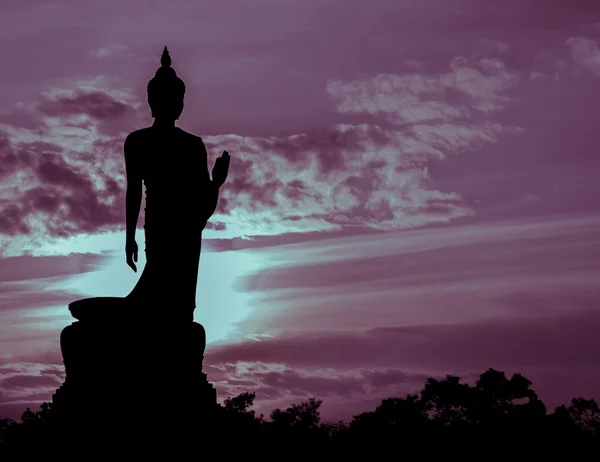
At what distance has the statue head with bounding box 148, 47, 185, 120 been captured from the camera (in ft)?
52.7

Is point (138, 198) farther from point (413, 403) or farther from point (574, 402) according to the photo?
point (574, 402)

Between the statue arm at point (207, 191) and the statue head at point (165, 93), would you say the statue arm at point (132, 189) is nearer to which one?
the statue head at point (165, 93)

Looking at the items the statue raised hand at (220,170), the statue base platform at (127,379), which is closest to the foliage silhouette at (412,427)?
the statue base platform at (127,379)

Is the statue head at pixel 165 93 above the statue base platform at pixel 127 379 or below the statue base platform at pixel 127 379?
above

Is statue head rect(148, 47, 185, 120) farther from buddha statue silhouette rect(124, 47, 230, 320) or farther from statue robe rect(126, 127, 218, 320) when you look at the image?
statue robe rect(126, 127, 218, 320)

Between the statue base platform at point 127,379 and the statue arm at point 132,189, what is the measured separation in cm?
112

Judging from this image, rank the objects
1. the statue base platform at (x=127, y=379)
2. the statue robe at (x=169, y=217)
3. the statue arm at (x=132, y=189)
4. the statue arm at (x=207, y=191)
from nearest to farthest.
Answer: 1. the statue base platform at (x=127, y=379)
2. the statue robe at (x=169, y=217)
3. the statue arm at (x=132, y=189)
4. the statue arm at (x=207, y=191)

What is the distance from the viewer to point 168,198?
15898 millimetres

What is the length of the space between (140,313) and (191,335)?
0.78 m

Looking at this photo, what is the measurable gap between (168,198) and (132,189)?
1.84ft

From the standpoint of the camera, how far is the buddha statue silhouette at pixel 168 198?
51.8 ft

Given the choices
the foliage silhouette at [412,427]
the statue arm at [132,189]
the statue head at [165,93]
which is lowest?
the foliage silhouette at [412,427]

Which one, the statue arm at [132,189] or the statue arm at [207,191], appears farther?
the statue arm at [207,191]

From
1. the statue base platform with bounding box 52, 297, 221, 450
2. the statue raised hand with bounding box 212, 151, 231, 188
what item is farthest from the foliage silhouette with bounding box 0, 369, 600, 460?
the statue raised hand with bounding box 212, 151, 231, 188
